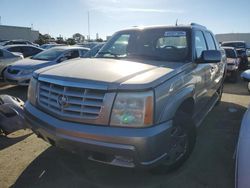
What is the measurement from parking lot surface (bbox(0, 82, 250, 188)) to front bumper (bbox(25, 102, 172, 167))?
0.64 m

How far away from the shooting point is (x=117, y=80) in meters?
3.01

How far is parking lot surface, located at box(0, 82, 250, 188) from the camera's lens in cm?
352

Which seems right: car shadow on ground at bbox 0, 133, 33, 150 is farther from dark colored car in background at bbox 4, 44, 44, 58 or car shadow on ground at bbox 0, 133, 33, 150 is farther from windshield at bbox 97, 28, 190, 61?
dark colored car in background at bbox 4, 44, 44, 58

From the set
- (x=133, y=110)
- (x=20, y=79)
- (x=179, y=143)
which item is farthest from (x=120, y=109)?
(x=20, y=79)

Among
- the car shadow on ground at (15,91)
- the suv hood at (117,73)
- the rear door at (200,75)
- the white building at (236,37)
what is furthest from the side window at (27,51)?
the white building at (236,37)

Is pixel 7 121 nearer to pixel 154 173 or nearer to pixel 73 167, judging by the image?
pixel 73 167

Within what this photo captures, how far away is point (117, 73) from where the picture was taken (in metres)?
3.25

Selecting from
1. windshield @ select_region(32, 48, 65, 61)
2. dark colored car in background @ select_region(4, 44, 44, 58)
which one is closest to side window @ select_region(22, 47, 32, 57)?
dark colored car in background @ select_region(4, 44, 44, 58)

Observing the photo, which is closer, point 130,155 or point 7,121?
point 130,155

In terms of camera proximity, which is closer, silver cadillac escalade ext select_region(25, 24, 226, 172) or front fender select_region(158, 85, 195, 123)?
silver cadillac escalade ext select_region(25, 24, 226, 172)

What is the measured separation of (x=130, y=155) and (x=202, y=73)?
233cm

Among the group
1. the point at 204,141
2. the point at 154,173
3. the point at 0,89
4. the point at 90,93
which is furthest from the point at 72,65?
the point at 0,89

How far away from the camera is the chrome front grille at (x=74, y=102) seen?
2971mm

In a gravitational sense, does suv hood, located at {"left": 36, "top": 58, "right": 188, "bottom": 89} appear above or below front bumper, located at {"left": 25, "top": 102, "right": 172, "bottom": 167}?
above
